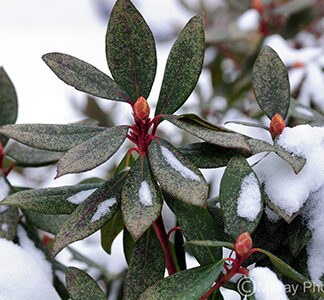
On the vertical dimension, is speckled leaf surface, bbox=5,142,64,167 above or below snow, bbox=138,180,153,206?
below

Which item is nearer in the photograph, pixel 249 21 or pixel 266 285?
pixel 266 285

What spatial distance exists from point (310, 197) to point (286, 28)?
95 cm

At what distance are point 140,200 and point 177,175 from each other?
51 mm

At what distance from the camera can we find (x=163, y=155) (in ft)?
1.78

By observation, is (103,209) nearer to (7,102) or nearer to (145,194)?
(145,194)

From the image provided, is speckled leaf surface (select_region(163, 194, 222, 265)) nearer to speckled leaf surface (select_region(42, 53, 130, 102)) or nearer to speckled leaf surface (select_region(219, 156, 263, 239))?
speckled leaf surface (select_region(219, 156, 263, 239))

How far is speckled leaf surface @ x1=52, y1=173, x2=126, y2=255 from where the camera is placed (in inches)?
20.2

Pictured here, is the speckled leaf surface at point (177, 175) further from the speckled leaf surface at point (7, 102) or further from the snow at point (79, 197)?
the speckled leaf surface at point (7, 102)

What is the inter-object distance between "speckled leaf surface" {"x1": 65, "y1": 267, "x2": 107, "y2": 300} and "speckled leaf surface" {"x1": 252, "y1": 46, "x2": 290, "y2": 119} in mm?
335

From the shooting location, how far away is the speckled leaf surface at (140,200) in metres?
0.48

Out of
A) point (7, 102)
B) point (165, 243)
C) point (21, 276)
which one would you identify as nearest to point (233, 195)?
point (165, 243)

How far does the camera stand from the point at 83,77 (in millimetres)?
569

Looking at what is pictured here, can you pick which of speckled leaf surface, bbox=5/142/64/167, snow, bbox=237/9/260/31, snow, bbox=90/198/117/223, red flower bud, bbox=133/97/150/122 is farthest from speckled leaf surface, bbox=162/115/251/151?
snow, bbox=237/9/260/31

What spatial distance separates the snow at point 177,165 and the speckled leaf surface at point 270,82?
0.17 meters
